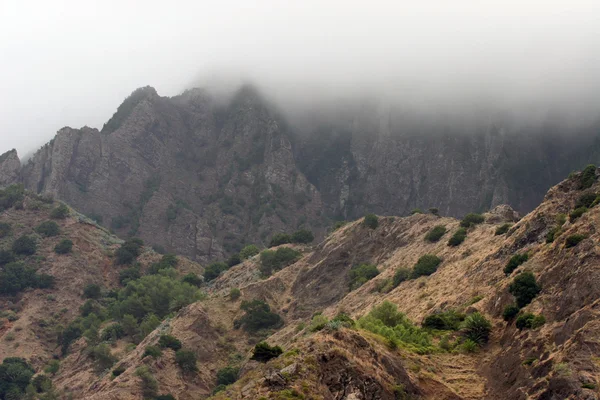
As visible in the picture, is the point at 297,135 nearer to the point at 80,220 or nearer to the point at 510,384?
the point at 80,220

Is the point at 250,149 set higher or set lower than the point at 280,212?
higher

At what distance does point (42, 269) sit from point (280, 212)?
189 feet

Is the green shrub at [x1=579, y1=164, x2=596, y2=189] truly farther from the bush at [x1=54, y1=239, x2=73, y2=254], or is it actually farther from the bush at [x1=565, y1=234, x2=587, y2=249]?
the bush at [x1=54, y1=239, x2=73, y2=254]

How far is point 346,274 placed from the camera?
3713 inches

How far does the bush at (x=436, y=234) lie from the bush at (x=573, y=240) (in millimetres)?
33377

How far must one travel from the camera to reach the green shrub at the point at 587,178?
2292 inches

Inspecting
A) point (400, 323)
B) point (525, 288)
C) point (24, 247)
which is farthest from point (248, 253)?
point (525, 288)

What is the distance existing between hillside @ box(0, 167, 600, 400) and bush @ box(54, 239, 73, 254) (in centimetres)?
2151

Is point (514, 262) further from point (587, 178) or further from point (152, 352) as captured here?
point (152, 352)

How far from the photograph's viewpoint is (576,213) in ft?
176

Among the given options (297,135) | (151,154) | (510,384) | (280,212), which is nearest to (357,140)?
(297,135)

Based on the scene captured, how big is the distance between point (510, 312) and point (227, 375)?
36197 millimetres

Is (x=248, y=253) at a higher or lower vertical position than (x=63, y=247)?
lower

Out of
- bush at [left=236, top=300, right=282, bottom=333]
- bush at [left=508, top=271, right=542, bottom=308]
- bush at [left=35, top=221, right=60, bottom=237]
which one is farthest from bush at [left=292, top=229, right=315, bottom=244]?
bush at [left=508, top=271, right=542, bottom=308]
